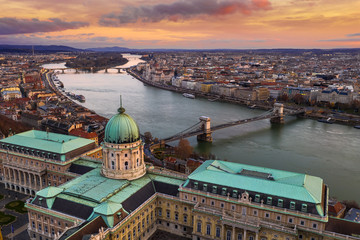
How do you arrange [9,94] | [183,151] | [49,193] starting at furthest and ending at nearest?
[9,94], [183,151], [49,193]

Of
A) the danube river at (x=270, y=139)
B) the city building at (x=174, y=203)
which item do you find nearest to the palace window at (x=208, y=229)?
the city building at (x=174, y=203)

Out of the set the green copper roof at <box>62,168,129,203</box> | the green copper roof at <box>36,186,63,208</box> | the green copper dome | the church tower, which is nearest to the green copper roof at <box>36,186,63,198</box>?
the green copper roof at <box>36,186,63,208</box>

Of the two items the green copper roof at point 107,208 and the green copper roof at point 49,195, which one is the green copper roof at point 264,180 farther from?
the green copper roof at point 49,195

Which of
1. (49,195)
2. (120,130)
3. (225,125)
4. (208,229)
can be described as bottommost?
(225,125)

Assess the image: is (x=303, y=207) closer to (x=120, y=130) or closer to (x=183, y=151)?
(x=120, y=130)

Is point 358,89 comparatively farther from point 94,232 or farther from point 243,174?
point 94,232

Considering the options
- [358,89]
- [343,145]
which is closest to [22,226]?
[343,145]

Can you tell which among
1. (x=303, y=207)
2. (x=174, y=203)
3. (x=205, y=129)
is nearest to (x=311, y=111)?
(x=205, y=129)
